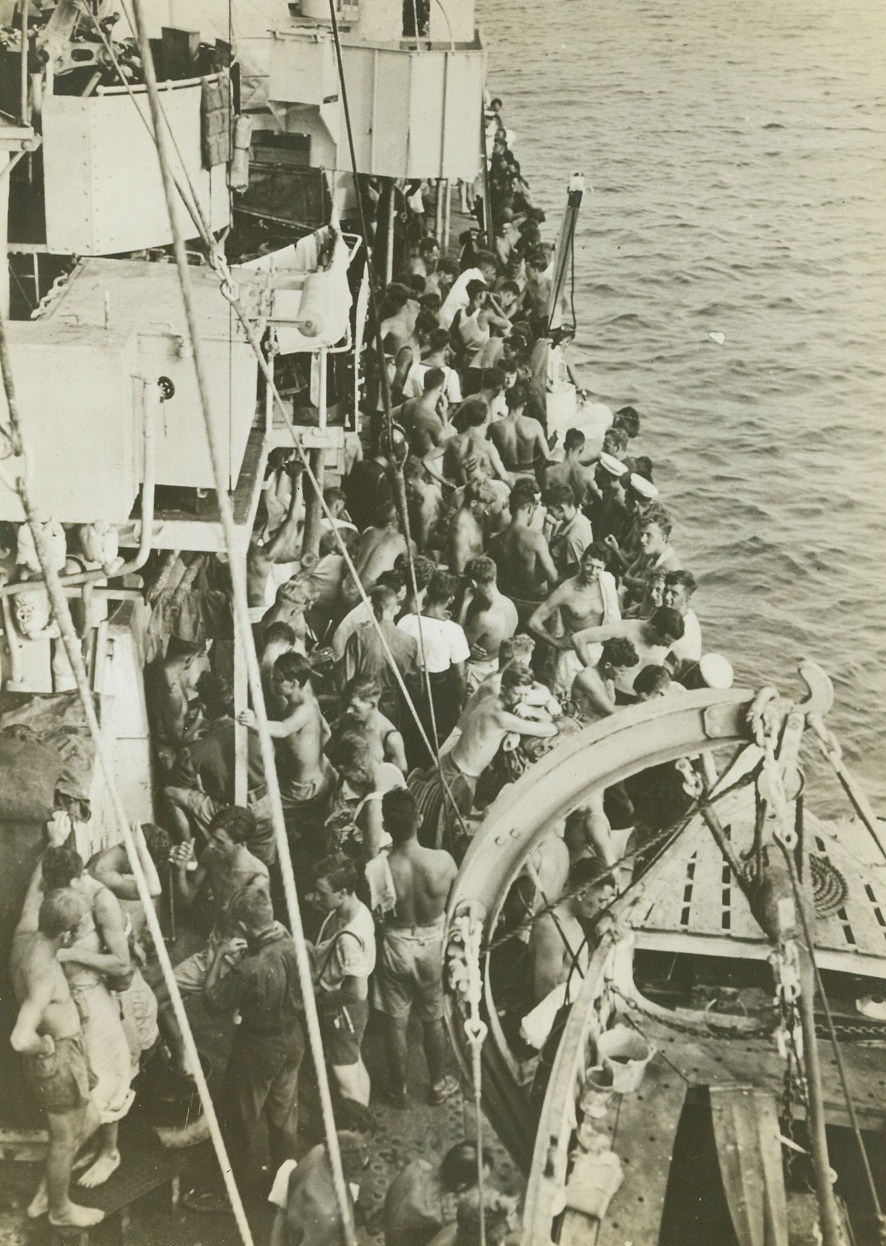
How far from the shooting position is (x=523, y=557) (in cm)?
647

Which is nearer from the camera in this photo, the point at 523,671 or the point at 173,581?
the point at 523,671

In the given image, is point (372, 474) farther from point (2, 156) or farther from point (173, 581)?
point (2, 156)

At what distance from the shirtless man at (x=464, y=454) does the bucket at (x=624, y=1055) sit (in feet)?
10.8

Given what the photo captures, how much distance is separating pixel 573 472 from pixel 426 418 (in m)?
0.87

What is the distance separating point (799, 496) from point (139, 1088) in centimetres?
628

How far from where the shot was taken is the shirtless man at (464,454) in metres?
7.05

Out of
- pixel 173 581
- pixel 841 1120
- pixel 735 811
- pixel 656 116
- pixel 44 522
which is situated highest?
pixel 656 116

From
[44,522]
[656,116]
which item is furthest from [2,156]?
[656,116]

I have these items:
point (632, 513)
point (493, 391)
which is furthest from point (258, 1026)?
point (493, 391)

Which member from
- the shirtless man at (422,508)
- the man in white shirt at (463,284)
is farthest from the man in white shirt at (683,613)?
the man in white shirt at (463,284)

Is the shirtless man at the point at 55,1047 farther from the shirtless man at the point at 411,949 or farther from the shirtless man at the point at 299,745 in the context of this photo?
the shirtless man at the point at 299,745

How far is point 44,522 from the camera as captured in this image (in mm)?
4418

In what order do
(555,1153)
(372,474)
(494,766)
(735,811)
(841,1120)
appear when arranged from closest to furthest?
1. (555,1153)
2. (841,1120)
3. (494,766)
4. (735,811)
5. (372,474)

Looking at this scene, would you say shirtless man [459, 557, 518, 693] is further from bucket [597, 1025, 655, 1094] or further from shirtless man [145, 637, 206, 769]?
Result: bucket [597, 1025, 655, 1094]
